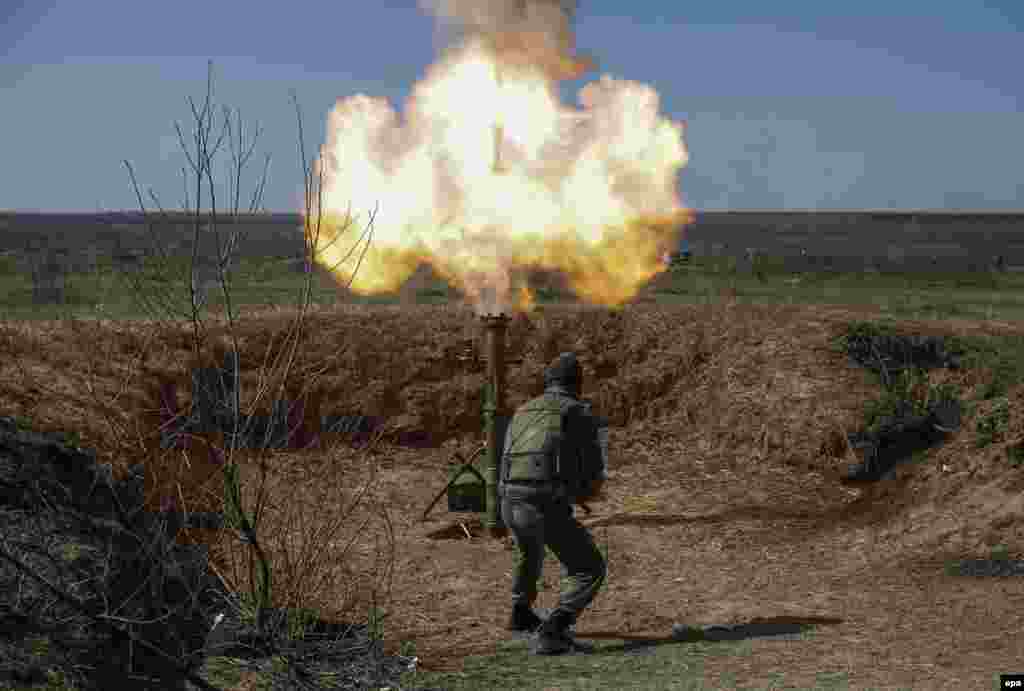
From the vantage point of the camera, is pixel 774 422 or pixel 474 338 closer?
pixel 774 422

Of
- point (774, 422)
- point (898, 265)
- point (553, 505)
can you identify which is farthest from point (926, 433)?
point (898, 265)

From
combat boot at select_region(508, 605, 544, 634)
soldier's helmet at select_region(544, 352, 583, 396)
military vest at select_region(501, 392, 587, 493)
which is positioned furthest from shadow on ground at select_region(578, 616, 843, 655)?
soldier's helmet at select_region(544, 352, 583, 396)

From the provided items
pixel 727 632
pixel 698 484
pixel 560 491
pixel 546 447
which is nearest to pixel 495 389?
pixel 546 447

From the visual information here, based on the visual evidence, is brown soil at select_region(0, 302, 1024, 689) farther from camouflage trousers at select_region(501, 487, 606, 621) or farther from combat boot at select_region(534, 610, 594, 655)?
camouflage trousers at select_region(501, 487, 606, 621)

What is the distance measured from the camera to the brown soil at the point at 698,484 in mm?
8922

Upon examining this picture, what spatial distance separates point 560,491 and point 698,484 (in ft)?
26.3

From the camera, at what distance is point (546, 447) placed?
836 cm

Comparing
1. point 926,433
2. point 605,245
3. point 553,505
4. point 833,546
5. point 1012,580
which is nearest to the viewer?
point 553,505

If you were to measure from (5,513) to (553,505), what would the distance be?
3.76 meters

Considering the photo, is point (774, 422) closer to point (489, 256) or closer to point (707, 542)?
point (707, 542)

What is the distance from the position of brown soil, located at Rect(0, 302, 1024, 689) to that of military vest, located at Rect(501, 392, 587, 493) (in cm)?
122

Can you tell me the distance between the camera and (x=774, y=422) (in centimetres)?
1702

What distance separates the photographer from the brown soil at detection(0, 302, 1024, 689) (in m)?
8.92

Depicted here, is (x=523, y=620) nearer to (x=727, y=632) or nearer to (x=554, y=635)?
(x=554, y=635)
